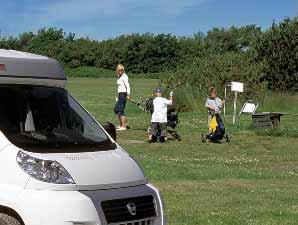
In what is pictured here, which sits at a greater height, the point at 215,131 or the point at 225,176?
the point at 215,131

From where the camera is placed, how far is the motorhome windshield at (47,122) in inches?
259

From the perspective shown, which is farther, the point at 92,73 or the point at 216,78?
the point at 92,73

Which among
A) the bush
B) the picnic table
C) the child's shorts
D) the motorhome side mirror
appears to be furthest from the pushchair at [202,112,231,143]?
the motorhome side mirror

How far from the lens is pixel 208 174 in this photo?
1313cm

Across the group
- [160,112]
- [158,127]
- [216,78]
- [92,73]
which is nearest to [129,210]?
[158,127]

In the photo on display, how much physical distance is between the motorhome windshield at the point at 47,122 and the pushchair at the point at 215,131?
40.7ft

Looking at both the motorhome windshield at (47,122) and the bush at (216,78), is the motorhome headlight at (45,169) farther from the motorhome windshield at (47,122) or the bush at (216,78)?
the bush at (216,78)

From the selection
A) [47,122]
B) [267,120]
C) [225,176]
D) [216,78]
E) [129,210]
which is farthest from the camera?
[216,78]

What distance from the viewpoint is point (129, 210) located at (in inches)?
249

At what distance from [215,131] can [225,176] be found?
6.83 m

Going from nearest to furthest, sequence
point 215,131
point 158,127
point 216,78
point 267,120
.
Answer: point 158,127
point 215,131
point 267,120
point 216,78

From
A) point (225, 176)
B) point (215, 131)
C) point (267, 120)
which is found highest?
point (267, 120)

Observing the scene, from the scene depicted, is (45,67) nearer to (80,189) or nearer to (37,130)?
(37,130)

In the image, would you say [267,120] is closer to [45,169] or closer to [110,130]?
[110,130]
